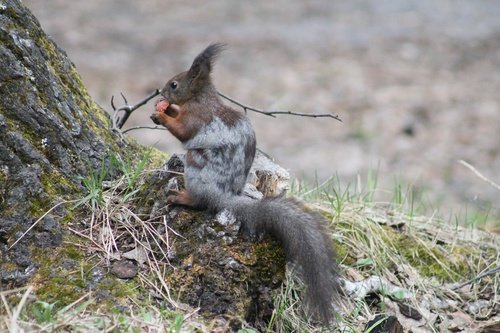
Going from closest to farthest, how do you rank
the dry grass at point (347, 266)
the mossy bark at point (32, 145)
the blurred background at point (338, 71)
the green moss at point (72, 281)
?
1. the dry grass at point (347, 266)
2. the green moss at point (72, 281)
3. the mossy bark at point (32, 145)
4. the blurred background at point (338, 71)

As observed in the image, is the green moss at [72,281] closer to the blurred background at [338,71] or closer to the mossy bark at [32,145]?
the mossy bark at [32,145]

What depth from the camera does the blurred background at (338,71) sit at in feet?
26.9

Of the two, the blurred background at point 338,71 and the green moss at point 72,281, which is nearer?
the green moss at point 72,281

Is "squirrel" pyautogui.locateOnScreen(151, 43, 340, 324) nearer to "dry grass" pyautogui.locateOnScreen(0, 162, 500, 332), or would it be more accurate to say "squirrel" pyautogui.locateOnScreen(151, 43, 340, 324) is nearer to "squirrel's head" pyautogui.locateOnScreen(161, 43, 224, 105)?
"squirrel's head" pyautogui.locateOnScreen(161, 43, 224, 105)

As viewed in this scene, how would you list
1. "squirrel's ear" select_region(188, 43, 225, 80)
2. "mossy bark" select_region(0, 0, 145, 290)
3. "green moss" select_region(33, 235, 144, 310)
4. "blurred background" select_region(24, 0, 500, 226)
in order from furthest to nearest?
"blurred background" select_region(24, 0, 500, 226)
"squirrel's ear" select_region(188, 43, 225, 80)
"mossy bark" select_region(0, 0, 145, 290)
"green moss" select_region(33, 235, 144, 310)

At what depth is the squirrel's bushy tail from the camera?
2832mm

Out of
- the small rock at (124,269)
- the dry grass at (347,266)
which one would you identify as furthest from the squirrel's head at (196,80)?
the small rock at (124,269)

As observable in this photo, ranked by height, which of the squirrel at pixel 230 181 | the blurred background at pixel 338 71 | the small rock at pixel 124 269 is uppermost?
the squirrel at pixel 230 181

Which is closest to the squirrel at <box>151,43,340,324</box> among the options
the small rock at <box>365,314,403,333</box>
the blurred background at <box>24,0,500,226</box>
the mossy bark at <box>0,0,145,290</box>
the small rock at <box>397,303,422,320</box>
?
the small rock at <box>365,314,403,333</box>

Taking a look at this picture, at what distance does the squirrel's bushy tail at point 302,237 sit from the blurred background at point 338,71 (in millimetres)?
3498

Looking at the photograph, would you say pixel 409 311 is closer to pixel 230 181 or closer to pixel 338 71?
pixel 230 181

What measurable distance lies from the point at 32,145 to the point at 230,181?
75cm

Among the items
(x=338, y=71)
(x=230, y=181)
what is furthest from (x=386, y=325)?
(x=338, y=71)

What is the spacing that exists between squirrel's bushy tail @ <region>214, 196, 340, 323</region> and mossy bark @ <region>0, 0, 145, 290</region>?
0.61 metres
